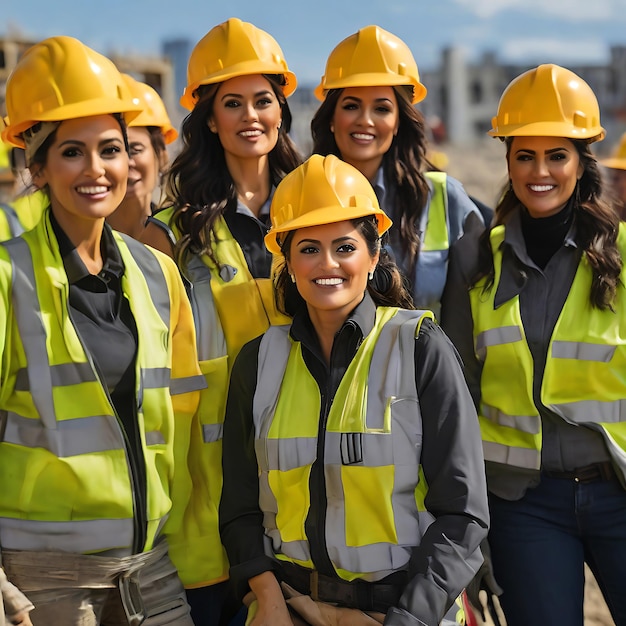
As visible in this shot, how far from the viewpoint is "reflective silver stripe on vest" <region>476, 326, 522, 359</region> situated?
3.74 meters

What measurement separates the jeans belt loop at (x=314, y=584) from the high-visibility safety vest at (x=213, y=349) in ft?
1.73

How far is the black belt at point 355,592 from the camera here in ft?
9.93

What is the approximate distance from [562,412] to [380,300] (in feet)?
2.82

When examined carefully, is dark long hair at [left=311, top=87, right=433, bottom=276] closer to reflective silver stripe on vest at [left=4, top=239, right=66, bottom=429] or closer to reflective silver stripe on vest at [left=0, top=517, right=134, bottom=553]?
reflective silver stripe on vest at [left=4, top=239, right=66, bottom=429]

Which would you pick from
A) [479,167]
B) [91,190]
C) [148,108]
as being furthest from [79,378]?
[479,167]

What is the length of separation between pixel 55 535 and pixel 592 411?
2.01m

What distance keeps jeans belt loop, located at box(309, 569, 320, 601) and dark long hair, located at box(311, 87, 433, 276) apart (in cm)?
172

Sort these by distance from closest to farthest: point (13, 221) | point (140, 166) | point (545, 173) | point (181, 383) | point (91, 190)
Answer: point (91, 190), point (181, 383), point (545, 173), point (13, 221), point (140, 166)

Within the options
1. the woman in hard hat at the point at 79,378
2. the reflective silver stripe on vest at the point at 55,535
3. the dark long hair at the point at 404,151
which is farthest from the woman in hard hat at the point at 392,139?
the reflective silver stripe on vest at the point at 55,535

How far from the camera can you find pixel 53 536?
9.84ft

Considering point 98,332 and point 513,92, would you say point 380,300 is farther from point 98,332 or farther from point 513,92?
point 513,92

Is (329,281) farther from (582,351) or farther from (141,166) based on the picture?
(141,166)

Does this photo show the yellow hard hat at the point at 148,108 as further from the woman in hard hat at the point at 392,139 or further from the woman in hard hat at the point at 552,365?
the woman in hard hat at the point at 552,365

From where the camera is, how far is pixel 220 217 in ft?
13.1
